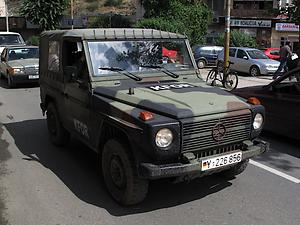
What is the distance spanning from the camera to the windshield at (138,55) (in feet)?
18.0

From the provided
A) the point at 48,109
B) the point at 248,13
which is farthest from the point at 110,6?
the point at 48,109

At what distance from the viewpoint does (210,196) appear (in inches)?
197

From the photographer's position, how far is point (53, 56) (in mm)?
6754

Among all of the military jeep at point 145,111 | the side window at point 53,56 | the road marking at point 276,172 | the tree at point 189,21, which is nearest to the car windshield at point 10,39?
the tree at point 189,21

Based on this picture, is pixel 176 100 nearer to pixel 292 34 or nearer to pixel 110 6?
pixel 292 34

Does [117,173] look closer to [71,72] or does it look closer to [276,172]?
[71,72]

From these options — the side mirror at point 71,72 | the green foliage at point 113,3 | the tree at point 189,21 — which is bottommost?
the side mirror at point 71,72

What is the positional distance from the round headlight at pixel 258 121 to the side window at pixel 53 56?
320 centimetres

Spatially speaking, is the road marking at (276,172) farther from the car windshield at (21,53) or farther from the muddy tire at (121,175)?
the car windshield at (21,53)

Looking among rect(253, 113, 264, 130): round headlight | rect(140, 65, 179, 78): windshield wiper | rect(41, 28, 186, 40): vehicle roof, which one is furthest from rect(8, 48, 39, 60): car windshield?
rect(253, 113, 264, 130): round headlight

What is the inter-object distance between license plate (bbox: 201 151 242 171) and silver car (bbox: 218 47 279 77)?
614 inches

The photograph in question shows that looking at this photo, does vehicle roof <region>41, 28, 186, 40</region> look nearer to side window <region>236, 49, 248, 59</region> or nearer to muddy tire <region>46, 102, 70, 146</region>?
muddy tire <region>46, 102, 70, 146</region>

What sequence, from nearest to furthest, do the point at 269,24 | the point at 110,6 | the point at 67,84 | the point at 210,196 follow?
the point at 210,196, the point at 67,84, the point at 269,24, the point at 110,6

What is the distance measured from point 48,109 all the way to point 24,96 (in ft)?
20.0
